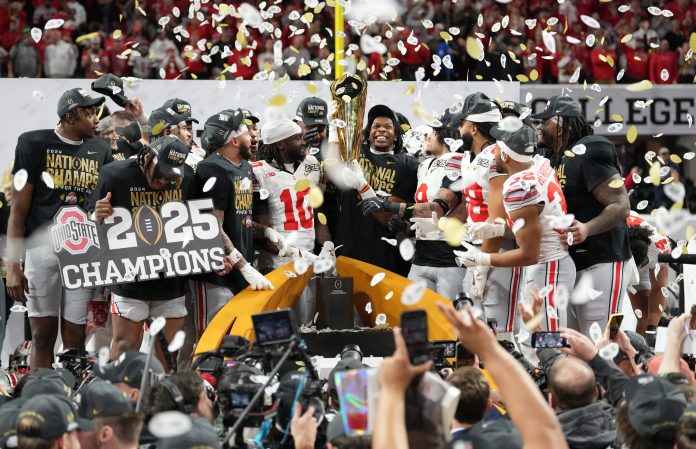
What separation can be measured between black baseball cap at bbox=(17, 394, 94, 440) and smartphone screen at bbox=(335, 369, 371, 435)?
827 mm

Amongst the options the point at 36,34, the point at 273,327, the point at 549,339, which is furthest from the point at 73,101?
the point at 36,34

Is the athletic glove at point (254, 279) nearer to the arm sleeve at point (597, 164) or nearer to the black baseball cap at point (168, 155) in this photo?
the black baseball cap at point (168, 155)

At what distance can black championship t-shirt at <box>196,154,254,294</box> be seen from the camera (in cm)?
686

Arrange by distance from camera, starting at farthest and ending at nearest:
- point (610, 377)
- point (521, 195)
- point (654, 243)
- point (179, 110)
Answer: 1. point (654, 243)
2. point (179, 110)
3. point (521, 195)
4. point (610, 377)

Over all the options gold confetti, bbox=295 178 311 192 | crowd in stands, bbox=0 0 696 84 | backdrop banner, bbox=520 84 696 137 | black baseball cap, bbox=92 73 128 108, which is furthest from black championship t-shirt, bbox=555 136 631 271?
backdrop banner, bbox=520 84 696 137

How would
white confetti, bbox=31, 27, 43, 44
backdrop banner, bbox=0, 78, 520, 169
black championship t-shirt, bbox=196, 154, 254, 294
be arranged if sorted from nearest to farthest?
black championship t-shirt, bbox=196, 154, 254, 294, backdrop banner, bbox=0, 78, 520, 169, white confetti, bbox=31, 27, 43, 44

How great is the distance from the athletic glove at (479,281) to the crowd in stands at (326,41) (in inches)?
167

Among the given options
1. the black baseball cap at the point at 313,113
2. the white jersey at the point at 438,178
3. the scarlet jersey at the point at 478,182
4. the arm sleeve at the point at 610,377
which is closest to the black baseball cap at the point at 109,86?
the black baseball cap at the point at 313,113

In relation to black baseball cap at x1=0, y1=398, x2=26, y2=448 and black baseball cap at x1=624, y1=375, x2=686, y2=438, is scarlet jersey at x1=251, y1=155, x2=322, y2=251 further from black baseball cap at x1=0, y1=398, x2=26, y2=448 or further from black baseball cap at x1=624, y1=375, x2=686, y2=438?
black baseball cap at x1=624, y1=375, x2=686, y2=438

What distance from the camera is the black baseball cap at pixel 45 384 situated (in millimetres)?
4145

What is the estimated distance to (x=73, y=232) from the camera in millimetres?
6402

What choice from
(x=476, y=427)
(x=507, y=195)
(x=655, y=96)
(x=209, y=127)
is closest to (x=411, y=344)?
(x=476, y=427)

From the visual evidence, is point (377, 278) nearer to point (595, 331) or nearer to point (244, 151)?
point (244, 151)

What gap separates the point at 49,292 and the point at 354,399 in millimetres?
3873
